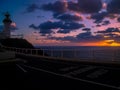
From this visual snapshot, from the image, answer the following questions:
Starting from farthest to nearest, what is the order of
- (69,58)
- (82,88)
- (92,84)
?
(69,58)
(92,84)
(82,88)

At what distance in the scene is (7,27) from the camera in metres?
76.7

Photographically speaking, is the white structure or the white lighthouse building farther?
the white lighthouse building

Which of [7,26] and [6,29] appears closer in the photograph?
[6,29]

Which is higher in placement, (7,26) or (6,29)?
(7,26)

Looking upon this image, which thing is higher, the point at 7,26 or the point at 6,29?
the point at 7,26

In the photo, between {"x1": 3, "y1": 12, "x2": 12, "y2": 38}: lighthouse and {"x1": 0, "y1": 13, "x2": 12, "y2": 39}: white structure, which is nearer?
{"x1": 0, "y1": 13, "x2": 12, "y2": 39}: white structure

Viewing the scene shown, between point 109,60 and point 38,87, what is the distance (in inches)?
457

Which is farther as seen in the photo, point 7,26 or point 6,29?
point 7,26

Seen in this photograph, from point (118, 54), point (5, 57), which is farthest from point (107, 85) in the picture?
point (118, 54)

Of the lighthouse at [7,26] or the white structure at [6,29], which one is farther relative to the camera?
the lighthouse at [7,26]

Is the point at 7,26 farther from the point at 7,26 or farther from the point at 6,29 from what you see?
the point at 6,29

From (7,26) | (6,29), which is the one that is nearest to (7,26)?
(7,26)

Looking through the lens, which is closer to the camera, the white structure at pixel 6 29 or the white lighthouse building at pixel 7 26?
the white structure at pixel 6 29

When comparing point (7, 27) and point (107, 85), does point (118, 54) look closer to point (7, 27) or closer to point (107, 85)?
point (107, 85)
